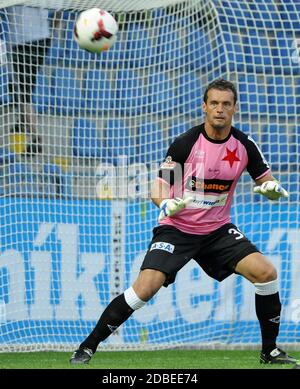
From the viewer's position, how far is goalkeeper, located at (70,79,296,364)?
274 inches

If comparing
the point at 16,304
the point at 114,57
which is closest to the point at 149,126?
the point at 114,57

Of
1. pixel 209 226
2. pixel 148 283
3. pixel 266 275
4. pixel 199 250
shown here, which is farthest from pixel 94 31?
pixel 266 275

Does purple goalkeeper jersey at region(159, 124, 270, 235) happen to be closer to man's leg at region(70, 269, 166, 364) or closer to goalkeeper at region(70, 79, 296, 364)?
goalkeeper at region(70, 79, 296, 364)

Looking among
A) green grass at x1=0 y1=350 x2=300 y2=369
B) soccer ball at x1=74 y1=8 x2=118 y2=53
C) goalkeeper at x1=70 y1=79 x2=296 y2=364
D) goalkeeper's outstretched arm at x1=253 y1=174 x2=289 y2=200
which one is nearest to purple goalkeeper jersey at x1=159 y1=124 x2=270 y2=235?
goalkeeper at x1=70 y1=79 x2=296 y2=364

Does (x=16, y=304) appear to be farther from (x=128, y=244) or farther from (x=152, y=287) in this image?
(x=152, y=287)

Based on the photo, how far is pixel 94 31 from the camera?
809 centimetres

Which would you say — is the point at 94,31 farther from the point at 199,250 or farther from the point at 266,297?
the point at 266,297

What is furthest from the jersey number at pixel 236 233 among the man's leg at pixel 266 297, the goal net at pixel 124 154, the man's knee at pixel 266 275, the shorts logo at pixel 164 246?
the goal net at pixel 124 154

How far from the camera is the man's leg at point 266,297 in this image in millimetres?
6934

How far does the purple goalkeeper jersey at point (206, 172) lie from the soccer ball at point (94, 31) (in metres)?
1.37

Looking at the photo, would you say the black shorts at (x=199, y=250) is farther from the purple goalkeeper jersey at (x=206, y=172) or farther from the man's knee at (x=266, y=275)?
the man's knee at (x=266, y=275)

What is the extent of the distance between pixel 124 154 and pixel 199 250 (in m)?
3.16
